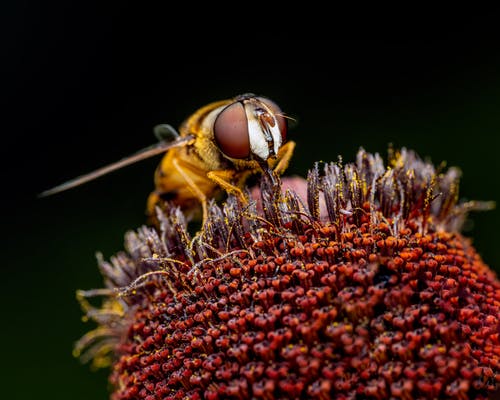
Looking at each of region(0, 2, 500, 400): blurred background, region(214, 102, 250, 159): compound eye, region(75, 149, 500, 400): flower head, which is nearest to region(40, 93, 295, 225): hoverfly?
region(214, 102, 250, 159): compound eye

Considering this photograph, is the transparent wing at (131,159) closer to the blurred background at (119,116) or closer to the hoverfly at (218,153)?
the hoverfly at (218,153)

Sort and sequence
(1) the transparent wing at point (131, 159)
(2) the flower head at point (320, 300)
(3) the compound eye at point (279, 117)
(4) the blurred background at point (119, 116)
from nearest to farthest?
(2) the flower head at point (320, 300), (3) the compound eye at point (279, 117), (1) the transparent wing at point (131, 159), (4) the blurred background at point (119, 116)

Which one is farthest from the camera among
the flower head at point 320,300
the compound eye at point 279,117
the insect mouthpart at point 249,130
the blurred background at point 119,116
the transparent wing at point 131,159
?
the blurred background at point 119,116

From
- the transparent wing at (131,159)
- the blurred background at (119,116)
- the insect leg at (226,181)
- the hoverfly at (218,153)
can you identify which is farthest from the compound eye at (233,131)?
the blurred background at (119,116)

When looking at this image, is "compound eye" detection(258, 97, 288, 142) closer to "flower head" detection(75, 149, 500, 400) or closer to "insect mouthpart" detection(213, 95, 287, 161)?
"insect mouthpart" detection(213, 95, 287, 161)

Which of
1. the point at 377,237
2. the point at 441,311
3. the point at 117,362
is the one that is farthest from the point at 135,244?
the point at 441,311

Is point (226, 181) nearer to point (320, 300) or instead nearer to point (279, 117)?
point (279, 117)
